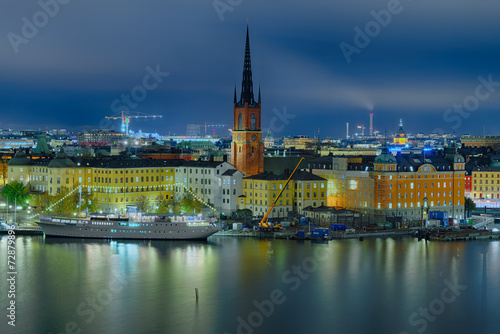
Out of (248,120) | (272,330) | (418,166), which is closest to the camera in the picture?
(272,330)

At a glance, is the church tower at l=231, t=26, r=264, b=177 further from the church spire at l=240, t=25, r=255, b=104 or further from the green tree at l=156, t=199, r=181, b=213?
the green tree at l=156, t=199, r=181, b=213

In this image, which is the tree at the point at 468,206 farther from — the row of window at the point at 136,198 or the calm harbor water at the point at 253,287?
the row of window at the point at 136,198

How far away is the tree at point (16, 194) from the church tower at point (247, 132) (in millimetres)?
9664

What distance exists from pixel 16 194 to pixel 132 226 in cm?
826

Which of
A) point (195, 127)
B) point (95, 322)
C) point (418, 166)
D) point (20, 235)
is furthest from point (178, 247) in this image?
point (195, 127)

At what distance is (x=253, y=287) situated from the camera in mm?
20875

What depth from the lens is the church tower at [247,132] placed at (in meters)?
37.7

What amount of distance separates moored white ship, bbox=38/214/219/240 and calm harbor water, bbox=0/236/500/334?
872mm

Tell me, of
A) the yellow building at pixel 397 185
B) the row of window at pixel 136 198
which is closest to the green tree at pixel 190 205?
the row of window at pixel 136 198

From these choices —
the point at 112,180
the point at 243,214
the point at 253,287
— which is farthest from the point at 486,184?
the point at 253,287

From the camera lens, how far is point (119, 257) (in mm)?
24891

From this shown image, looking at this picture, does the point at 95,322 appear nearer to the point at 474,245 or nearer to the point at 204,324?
the point at 204,324

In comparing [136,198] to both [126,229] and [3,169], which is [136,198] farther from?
[3,169]

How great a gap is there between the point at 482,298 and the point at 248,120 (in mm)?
19579
